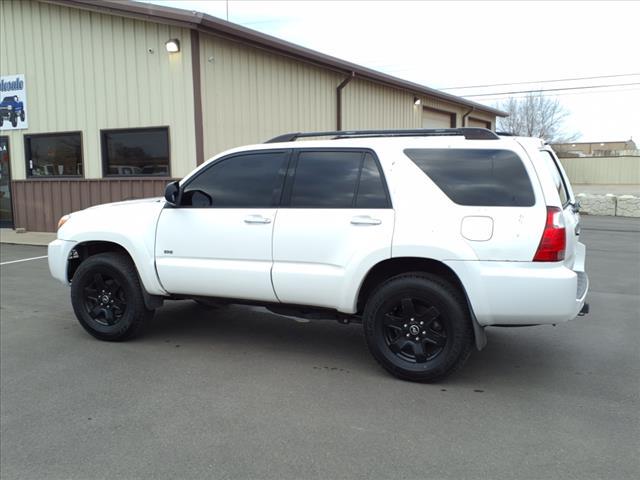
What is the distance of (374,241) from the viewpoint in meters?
4.44

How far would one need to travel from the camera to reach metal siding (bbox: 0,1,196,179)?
11.8 m

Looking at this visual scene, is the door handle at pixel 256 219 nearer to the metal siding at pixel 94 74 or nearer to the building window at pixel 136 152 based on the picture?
the metal siding at pixel 94 74

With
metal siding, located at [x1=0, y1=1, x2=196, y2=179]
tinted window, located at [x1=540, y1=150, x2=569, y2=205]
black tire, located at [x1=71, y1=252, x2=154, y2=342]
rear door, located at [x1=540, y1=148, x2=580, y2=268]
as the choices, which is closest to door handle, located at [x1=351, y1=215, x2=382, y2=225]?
rear door, located at [x1=540, y1=148, x2=580, y2=268]

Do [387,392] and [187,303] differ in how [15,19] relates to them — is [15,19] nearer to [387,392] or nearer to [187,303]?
Answer: [187,303]

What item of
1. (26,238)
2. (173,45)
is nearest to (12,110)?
(26,238)

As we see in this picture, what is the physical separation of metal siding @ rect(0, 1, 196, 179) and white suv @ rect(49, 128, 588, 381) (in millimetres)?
6733

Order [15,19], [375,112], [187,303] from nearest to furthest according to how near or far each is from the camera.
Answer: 1. [187,303]
2. [15,19]
3. [375,112]

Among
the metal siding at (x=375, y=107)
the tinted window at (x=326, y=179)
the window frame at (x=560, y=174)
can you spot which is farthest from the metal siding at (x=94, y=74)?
the window frame at (x=560, y=174)

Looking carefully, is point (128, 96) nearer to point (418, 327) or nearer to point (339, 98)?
point (339, 98)

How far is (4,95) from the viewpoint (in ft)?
46.1

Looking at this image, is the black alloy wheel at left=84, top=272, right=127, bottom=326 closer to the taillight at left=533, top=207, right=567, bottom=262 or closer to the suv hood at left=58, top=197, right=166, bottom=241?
the suv hood at left=58, top=197, right=166, bottom=241

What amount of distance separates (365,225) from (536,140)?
153cm

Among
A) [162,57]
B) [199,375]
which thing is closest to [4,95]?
[162,57]

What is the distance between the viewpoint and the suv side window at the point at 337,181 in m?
4.57
